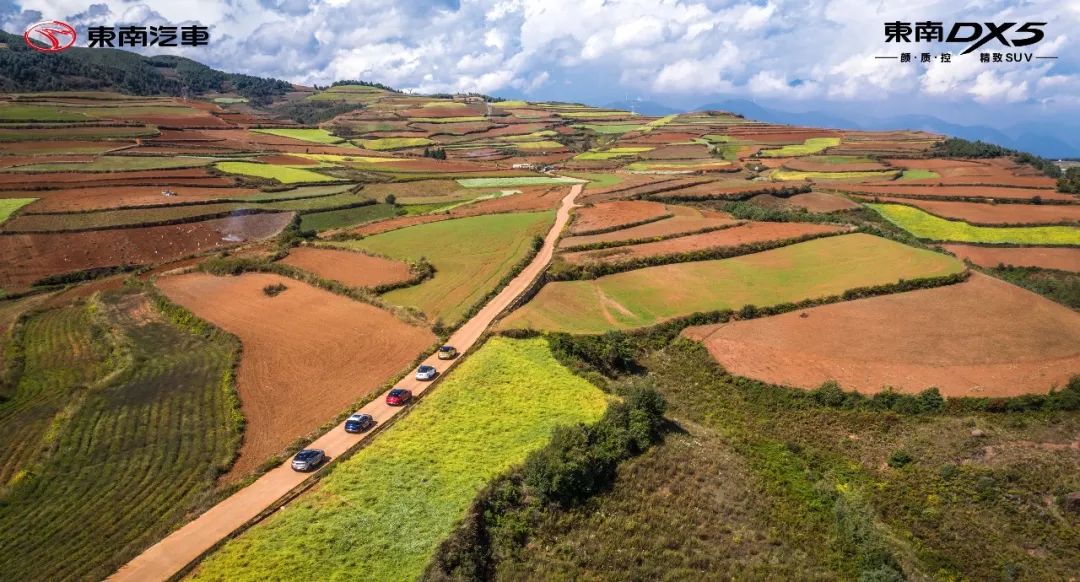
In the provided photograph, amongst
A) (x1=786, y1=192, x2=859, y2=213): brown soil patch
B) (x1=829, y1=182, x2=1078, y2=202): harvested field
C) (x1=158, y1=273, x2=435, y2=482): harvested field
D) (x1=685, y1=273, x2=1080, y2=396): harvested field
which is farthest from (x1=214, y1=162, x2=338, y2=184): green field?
(x1=829, y1=182, x2=1078, y2=202): harvested field

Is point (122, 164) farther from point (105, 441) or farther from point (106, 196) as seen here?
point (105, 441)

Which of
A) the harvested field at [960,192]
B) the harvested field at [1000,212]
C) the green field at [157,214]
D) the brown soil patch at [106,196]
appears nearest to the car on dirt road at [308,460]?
the green field at [157,214]

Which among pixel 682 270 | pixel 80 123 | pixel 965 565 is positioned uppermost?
pixel 80 123

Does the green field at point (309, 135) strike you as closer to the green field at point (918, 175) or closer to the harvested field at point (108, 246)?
the harvested field at point (108, 246)

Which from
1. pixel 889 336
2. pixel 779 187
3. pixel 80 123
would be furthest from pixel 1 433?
pixel 80 123

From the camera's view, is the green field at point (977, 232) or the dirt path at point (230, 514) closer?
the dirt path at point (230, 514)

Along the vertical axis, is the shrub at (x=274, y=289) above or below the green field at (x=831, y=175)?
below

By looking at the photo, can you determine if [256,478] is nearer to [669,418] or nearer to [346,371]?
[346,371]
